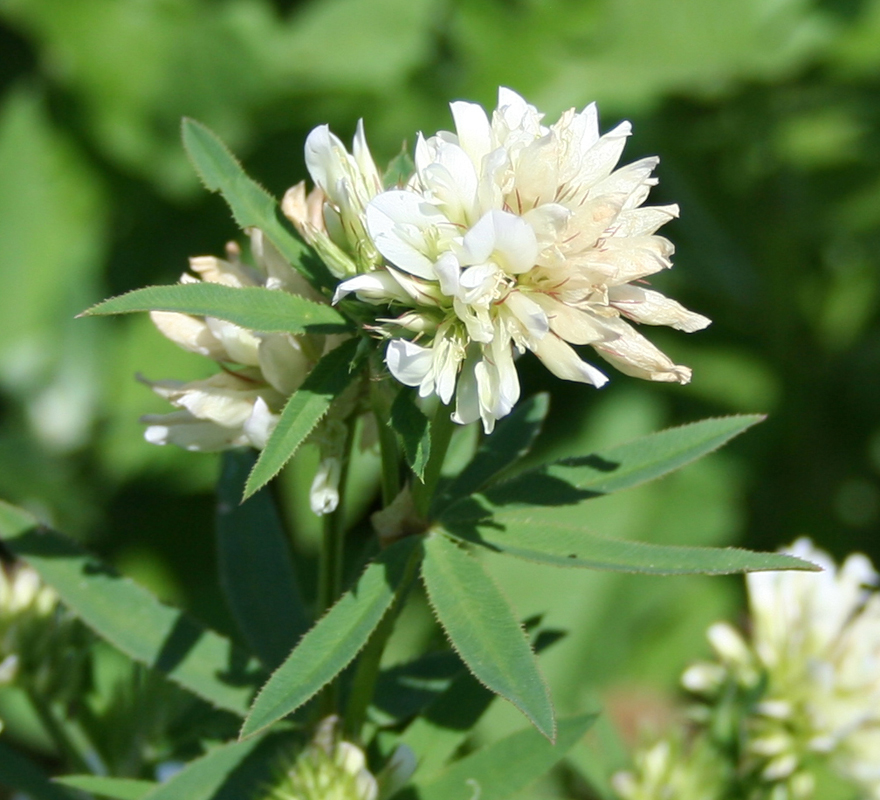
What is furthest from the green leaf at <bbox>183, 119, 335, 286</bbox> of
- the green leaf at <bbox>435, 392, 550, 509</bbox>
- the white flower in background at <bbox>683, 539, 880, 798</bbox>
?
the white flower in background at <bbox>683, 539, 880, 798</bbox>

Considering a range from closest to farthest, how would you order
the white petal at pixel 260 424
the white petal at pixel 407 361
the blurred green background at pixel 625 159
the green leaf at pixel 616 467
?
1. the white petal at pixel 407 361
2. the white petal at pixel 260 424
3. the green leaf at pixel 616 467
4. the blurred green background at pixel 625 159

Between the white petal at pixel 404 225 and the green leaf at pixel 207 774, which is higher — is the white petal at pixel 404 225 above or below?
above

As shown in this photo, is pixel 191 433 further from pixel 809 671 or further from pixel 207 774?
pixel 809 671

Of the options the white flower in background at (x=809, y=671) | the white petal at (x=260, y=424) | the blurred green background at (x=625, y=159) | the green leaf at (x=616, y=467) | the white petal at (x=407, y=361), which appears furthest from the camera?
the blurred green background at (x=625, y=159)

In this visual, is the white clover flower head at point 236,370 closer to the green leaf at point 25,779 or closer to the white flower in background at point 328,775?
the white flower in background at point 328,775

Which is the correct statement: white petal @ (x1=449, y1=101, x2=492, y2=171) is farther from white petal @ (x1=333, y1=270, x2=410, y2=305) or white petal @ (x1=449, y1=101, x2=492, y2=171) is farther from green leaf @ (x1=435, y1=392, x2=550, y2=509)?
green leaf @ (x1=435, y1=392, x2=550, y2=509)

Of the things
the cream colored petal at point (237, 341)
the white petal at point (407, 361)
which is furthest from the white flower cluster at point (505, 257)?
the cream colored petal at point (237, 341)

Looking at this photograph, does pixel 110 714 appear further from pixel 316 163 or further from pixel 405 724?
pixel 316 163
